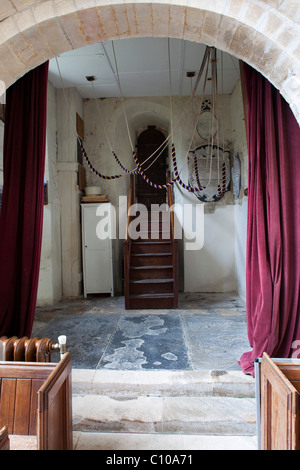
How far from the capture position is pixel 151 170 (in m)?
8.52

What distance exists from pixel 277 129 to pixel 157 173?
5.94 metres

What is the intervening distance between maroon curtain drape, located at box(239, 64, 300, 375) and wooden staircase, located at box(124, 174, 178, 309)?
7.41 feet

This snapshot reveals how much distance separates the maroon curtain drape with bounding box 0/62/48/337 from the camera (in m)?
2.82

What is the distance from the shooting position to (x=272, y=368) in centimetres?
157

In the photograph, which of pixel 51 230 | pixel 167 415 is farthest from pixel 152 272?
pixel 167 415

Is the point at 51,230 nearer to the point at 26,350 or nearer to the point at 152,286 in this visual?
the point at 152,286

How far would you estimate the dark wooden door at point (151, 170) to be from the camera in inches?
325

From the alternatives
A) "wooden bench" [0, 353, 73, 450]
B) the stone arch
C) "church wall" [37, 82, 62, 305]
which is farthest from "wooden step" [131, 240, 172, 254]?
"wooden bench" [0, 353, 73, 450]

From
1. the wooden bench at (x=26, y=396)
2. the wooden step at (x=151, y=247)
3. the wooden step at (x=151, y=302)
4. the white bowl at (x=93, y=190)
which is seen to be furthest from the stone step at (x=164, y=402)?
the white bowl at (x=93, y=190)

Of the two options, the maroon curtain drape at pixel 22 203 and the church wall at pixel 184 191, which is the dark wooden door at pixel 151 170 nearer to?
the church wall at pixel 184 191

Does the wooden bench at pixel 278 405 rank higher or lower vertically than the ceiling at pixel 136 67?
lower

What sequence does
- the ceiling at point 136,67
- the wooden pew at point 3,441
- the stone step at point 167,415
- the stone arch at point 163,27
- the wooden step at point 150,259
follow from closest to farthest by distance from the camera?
1. the wooden pew at point 3,441
2. the stone arch at point 163,27
3. the stone step at point 167,415
4. the ceiling at point 136,67
5. the wooden step at point 150,259

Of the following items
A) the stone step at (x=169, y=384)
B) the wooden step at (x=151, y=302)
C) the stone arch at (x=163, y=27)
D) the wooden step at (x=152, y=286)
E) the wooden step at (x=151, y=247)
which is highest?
the stone arch at (x=163, y=27)

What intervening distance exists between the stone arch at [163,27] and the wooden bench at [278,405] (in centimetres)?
162
